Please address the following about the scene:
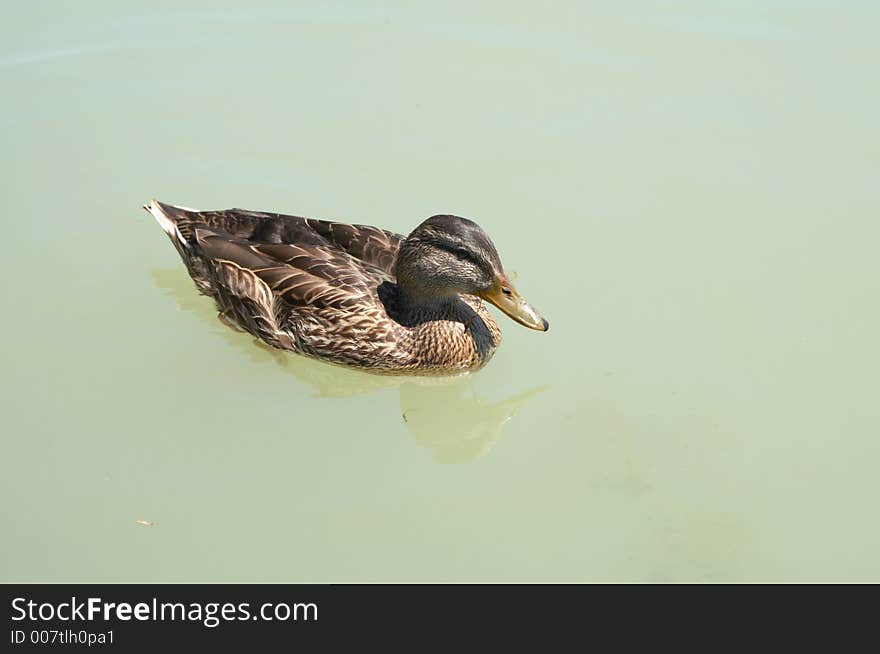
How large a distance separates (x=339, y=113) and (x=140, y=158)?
1656mm

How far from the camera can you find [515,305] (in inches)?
263

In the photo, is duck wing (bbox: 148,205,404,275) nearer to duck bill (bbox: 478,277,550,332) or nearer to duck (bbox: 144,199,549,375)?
duck (bbox: 144,199,549,375)

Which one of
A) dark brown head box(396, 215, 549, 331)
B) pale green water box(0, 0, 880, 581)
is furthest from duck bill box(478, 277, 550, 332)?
pale green water box(0, 0, 880, 581)

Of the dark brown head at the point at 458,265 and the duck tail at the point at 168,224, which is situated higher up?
the duck tail at the point at 168,224

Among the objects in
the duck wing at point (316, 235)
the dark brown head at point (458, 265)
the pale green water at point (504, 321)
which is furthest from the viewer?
the duck wing at point (316, 235)

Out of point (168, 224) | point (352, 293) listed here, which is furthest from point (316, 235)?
point (168, 224)

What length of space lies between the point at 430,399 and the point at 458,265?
3.18ft

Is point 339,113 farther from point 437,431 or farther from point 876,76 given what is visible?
point 876,76

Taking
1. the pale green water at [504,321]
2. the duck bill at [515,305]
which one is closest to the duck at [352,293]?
the duck bill at [515,305]

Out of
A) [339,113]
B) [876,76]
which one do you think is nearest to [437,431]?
[339,113]

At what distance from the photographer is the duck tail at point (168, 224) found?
288 inches

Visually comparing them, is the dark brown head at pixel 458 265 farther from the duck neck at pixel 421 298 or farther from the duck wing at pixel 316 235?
the duck wing at pixel 316 235

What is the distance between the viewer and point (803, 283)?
25.0 feet

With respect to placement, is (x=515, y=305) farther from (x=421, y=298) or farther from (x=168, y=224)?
(x=168, y=224)
